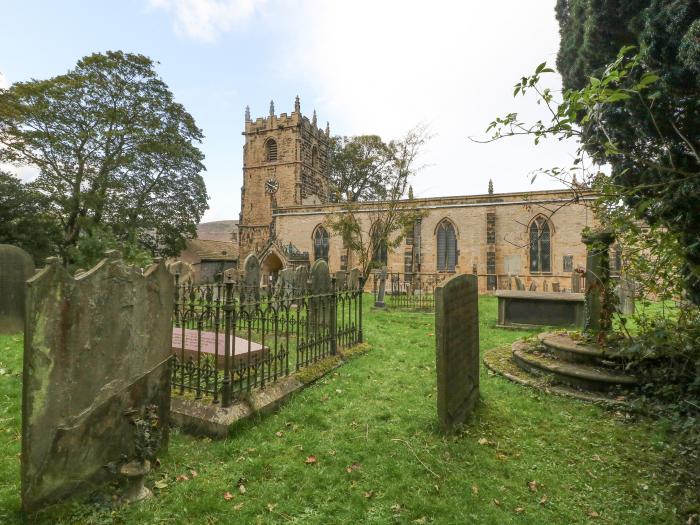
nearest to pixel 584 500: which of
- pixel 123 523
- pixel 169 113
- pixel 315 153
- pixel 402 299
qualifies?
pixel 123 523

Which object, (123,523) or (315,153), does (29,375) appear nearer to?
(123,523)

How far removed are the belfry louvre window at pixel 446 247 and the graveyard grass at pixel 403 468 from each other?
2011 cm

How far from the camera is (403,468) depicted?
3340 millimetres

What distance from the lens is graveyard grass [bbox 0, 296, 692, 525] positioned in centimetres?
278

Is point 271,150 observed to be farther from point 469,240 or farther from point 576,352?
point 576,352

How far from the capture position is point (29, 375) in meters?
2.48

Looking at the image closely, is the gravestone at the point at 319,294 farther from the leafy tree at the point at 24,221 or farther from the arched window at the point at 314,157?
the arched window at the point at 314,157

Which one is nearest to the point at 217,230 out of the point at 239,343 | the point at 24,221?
the point at 24,221

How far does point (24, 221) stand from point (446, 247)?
904 inches

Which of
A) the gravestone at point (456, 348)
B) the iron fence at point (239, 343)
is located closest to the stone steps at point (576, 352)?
the gravestone at point (456, 348)

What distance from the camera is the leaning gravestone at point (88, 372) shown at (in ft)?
Result: 8.27

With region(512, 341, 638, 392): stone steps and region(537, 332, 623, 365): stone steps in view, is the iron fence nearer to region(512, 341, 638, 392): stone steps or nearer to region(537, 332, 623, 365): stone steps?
region(512, 341, 638, 392): stone steps

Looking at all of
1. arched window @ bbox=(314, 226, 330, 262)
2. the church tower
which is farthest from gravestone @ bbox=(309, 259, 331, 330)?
the church tower

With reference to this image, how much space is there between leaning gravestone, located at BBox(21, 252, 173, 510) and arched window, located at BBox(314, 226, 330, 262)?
78.8 ft
